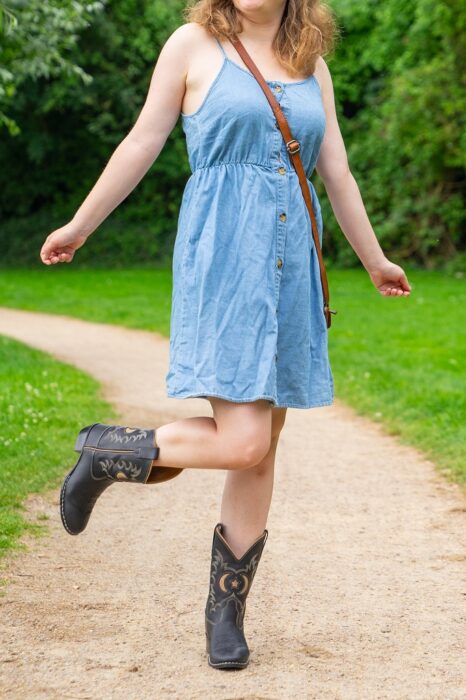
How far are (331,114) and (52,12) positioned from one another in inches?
282

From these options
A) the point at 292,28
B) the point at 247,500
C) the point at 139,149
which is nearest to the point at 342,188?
the point at 292,28

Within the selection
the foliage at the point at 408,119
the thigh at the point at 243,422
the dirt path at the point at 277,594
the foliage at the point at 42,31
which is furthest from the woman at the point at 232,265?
the foliage at the point at 408,119

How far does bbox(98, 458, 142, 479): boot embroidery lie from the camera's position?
3.06m

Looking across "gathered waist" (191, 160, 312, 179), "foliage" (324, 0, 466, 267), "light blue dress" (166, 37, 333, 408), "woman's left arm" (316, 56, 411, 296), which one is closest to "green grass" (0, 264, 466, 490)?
"foliage" (324, 0, 466, 267)

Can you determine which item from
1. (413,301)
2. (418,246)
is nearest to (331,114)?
(413,301)

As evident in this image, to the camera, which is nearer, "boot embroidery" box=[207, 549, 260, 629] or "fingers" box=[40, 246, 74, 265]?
"fingers" box=[40, 246, 74, 265]

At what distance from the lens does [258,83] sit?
9.80 ft

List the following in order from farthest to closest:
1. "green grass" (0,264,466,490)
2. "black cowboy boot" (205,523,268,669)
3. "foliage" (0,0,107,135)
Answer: "foliage" (0,0,107,135) → "green grass" (0,264,466,490) → "black cowboy boot" (205,523,268,669)

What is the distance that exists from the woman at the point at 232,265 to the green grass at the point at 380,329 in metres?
2.87

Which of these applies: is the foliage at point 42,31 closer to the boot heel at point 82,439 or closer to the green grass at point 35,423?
the green grass at point 35,423

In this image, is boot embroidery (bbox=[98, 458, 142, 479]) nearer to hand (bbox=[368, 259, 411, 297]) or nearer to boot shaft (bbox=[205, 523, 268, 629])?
boot shaft (bbox=[205, 523, 268, 629])

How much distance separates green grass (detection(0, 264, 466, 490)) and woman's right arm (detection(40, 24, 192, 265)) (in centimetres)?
327

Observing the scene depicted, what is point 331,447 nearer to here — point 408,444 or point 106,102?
point 408,444

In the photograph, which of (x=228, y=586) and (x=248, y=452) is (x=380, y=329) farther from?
(x=248, y=452)
